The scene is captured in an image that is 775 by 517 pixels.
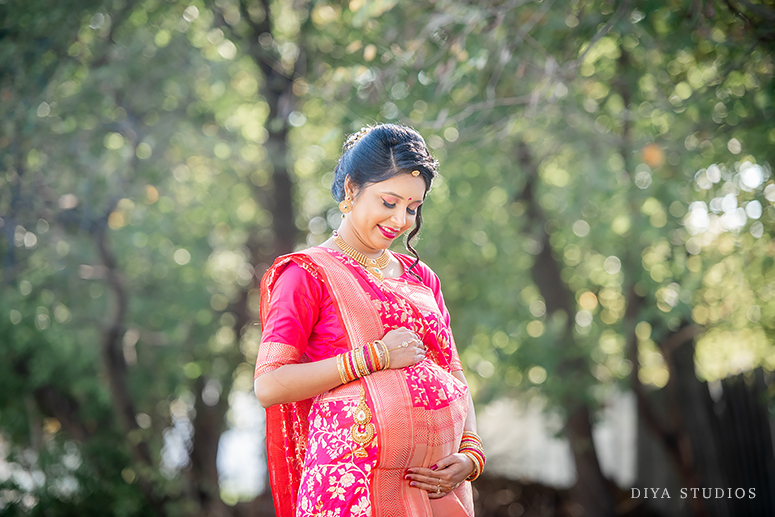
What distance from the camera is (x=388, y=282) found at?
1.88m

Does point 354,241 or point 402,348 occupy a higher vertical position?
point 354,241

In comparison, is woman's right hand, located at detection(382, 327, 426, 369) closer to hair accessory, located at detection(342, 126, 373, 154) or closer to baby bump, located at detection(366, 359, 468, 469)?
baby bump, located at detection(366, 359, 468, 469)

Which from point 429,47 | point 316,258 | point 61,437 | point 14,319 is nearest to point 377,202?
point 316,258

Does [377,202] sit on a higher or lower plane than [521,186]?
lower

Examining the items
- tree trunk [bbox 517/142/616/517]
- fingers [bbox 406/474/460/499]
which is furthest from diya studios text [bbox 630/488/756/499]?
fingers [bbox 406/474/460/499]

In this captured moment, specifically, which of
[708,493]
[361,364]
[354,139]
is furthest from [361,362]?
[708,493]

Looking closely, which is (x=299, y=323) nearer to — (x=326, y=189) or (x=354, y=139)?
(x=354, y=139)

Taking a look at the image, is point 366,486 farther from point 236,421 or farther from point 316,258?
point 236,421

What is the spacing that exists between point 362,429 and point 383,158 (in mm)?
726

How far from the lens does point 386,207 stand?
1.81 metres

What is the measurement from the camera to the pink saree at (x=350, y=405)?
5.49ft

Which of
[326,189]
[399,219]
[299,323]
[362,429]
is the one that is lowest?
[362,429]

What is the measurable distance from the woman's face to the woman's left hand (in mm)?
614

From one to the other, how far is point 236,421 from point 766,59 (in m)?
7.43
